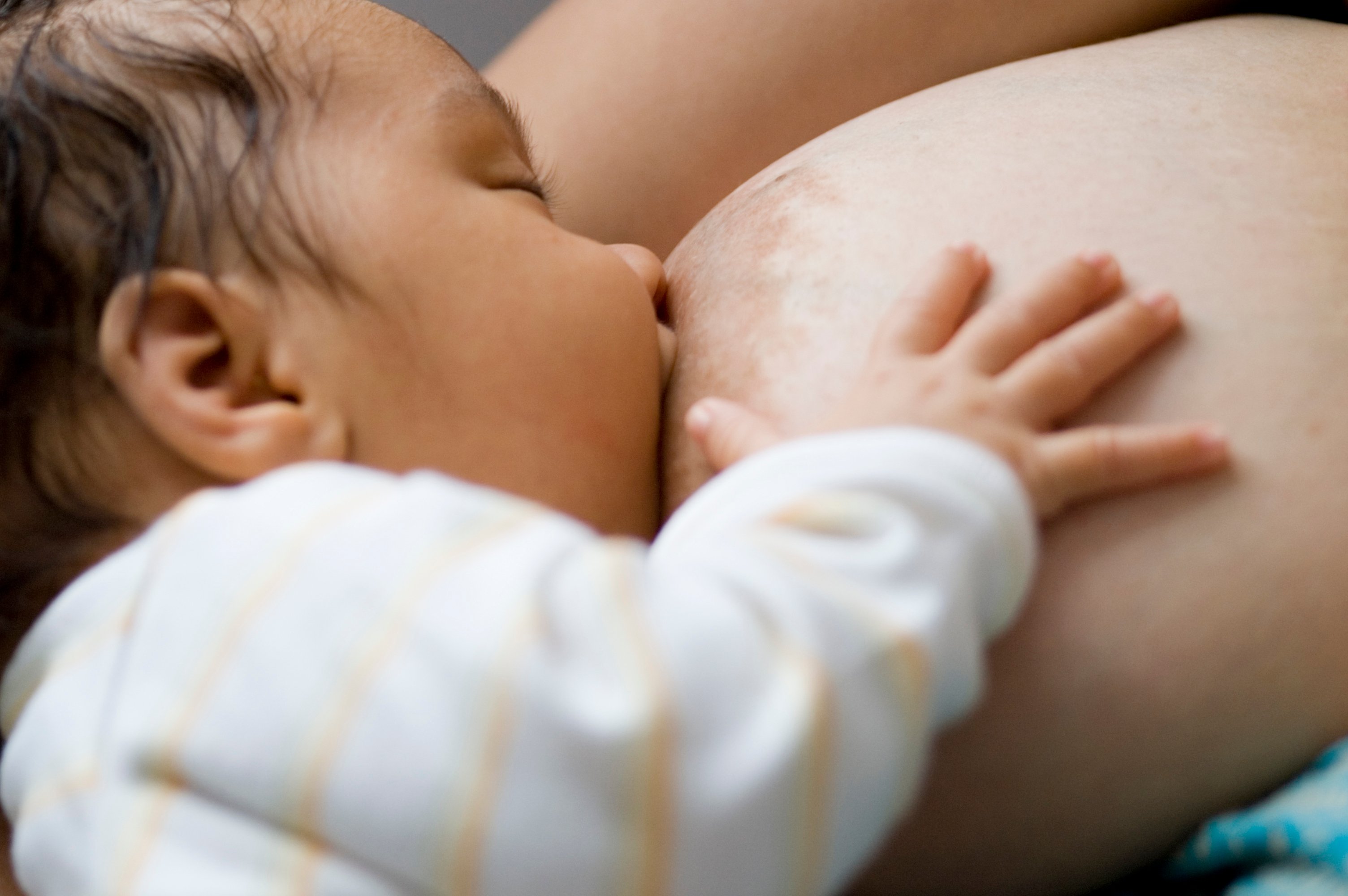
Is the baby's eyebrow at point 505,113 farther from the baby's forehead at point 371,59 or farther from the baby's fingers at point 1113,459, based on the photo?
the baby's fingers at point 1113,459

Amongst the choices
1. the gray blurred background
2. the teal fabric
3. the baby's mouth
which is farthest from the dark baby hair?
the gray blurred background

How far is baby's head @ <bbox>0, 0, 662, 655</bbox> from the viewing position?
58 cm

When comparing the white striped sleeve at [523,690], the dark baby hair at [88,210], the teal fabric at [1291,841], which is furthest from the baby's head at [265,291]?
the teal fabric at [1291,841]

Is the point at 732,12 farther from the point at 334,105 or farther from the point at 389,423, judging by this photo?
the point at 389,423

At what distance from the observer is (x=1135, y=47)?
32.2 inches

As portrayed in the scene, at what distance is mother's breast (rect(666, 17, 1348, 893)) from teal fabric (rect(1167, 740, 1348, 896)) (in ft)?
0.05

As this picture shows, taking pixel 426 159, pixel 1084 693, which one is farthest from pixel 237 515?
pixel 1084 693

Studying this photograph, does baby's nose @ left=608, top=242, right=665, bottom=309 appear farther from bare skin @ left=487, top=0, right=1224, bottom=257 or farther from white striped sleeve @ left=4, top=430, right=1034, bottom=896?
white striped sleeve @ left=4, top=430, right=1034, bottom=896

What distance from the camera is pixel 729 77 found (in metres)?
0.96

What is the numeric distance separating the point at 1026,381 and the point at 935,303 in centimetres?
7

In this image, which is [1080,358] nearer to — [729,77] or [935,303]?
[935,303]

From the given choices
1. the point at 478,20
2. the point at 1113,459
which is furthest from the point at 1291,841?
the point at 478,20

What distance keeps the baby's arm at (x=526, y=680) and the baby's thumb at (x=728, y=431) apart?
6 cm

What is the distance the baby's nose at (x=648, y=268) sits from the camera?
2.55 feet
